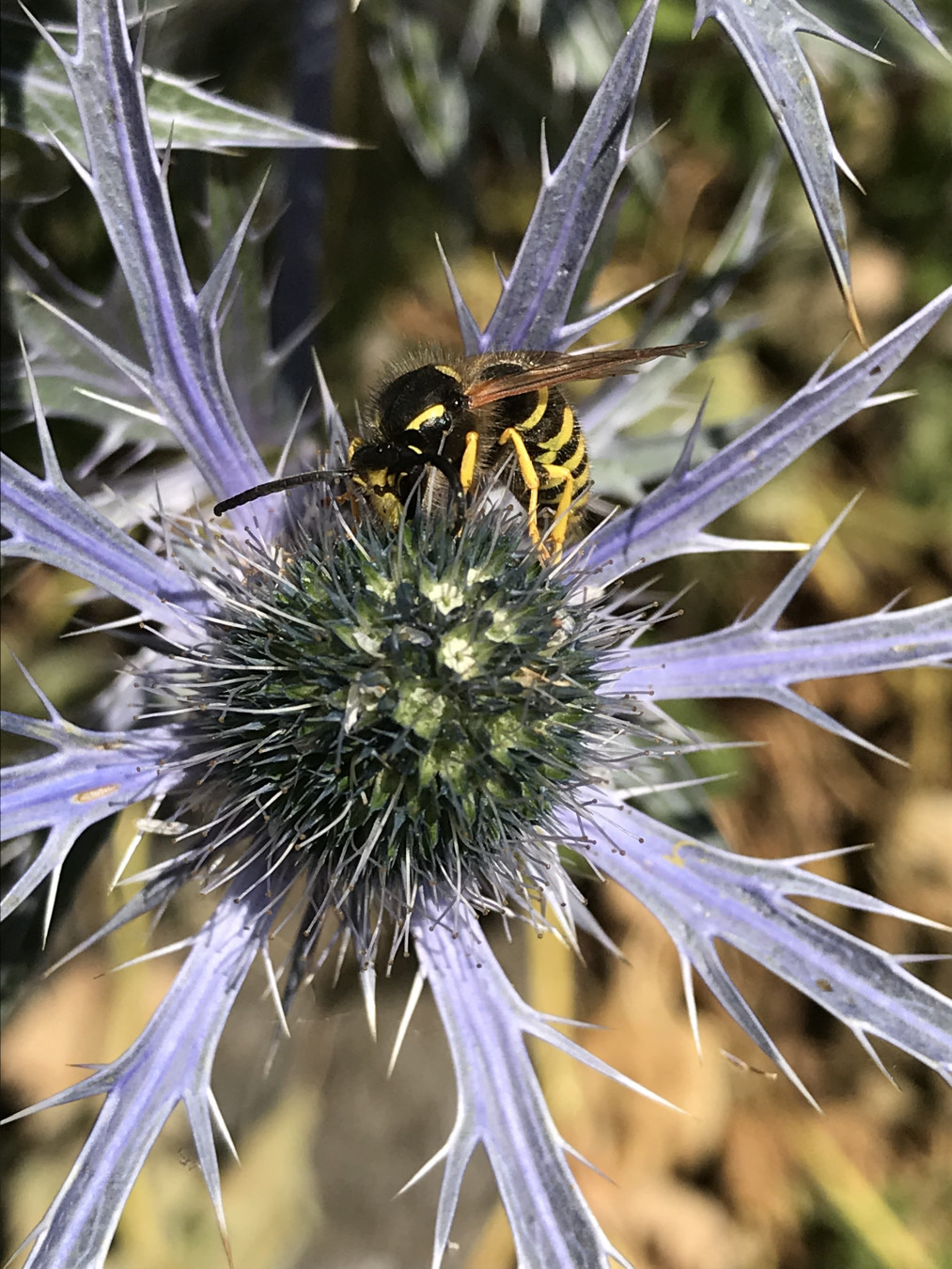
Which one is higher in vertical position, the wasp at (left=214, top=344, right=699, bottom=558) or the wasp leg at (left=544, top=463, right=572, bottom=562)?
the wasp at (left=214, top=344, right=699, bottom=558)

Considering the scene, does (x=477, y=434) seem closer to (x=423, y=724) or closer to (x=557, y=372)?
(x=557, y=372)

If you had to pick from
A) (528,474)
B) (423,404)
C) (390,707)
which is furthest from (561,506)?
(390,707)

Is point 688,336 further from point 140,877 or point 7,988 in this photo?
point 7,988

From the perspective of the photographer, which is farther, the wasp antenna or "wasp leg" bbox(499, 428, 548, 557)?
"wasp leg" bbox(499, 428, 548, 557)

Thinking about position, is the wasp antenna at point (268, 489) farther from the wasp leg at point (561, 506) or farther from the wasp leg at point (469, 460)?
the wasp leg at point (561, 506)

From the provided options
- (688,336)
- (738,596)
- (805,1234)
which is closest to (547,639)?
(688,336)

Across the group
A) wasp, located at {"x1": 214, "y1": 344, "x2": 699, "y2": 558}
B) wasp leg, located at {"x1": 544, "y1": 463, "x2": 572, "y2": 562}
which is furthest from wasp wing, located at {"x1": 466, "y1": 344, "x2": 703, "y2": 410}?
wasp leg, located at {"x1": 544, "y1": 463, "x2": 572, "y2": 562}

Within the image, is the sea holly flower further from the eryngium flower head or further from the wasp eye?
the wasp eye
